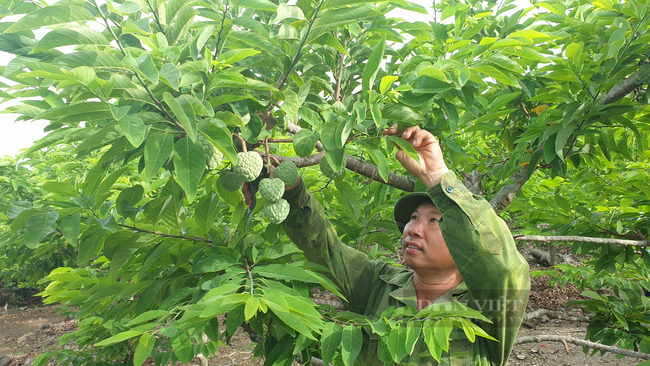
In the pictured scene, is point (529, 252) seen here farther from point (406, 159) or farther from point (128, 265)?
point (128, 265)

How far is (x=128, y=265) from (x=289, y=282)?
84 cm

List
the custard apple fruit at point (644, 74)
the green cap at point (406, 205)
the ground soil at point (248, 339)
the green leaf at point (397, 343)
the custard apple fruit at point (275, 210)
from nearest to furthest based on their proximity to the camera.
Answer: the green leaf at point (397, 343), the custard apple fruit at point (275, 210), the custard apple fruit at point (644, 74), the green cap at point (406, 205), the ground soil at point (248, 339)

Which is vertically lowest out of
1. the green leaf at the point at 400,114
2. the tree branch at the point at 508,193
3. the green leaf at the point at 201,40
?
the tree branch at the point at 508,193

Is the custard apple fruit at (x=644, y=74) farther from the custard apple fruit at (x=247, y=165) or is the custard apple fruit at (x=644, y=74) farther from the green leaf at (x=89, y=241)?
the green leaf at (x=89, y=241)

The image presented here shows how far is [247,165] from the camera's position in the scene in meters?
1.41

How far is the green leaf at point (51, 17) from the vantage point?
102cm

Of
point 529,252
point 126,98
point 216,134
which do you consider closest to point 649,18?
point 216,134

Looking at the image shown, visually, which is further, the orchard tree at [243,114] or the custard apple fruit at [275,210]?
the custard apple fruit at [275,210]

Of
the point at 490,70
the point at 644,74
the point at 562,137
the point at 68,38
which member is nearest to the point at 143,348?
the point at 68,38

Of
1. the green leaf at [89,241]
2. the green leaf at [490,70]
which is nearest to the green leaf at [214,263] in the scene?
the green leaf at [89,241]

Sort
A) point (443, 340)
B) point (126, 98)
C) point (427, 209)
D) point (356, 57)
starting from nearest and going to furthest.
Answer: point (126, 98) → point (443, 340) → point (356, 57) → point (427, 209)

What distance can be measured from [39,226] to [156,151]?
2.06 ft

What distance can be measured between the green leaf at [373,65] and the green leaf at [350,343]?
2.91 ft

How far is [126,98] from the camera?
107 cm
